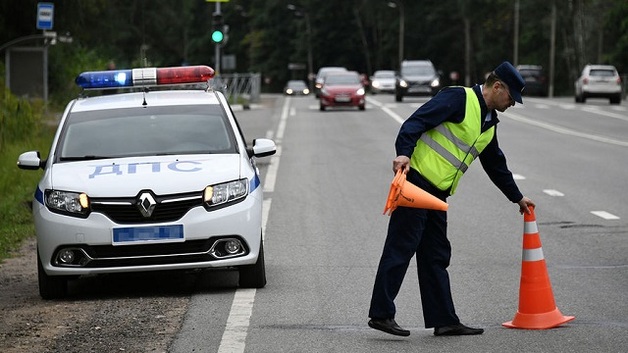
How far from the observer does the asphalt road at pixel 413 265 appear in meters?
8.20

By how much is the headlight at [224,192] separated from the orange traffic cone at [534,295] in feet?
7.37

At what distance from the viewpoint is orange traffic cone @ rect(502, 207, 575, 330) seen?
8492 millimetres

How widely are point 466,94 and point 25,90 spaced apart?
29.6m

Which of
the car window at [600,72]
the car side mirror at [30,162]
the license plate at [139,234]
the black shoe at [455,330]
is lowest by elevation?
the car window at [600,72]

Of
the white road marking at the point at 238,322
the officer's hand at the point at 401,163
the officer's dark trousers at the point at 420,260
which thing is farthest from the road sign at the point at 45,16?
the officer's hand at the point at 401,163

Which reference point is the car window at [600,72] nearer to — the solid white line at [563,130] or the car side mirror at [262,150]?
the solid white line at [563,130]

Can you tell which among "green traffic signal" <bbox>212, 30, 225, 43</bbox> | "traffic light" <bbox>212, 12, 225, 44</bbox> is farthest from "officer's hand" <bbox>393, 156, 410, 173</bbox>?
"green traffic signal" <bbox>212, 30, 225, 43</bbox>

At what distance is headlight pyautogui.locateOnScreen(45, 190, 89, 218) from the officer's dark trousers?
2.51 m

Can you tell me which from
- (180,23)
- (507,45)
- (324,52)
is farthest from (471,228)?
(324,52)

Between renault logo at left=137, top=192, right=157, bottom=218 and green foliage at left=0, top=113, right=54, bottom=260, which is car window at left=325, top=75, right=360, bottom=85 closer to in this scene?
green foliage at left=0, top=113, right=54, bottom=260

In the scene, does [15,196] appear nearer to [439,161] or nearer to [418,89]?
[439,161]

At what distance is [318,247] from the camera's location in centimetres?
1277

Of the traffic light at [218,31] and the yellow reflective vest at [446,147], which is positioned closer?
the yellow reflective vest at [446,147]

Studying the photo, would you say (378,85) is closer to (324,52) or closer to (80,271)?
(324,52)
